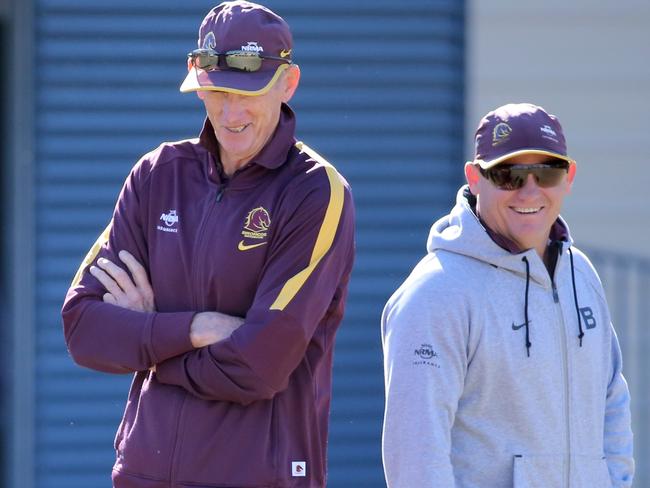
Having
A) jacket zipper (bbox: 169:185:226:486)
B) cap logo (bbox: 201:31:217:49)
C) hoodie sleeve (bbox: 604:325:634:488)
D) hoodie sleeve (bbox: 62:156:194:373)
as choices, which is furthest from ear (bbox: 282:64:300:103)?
hoodie sleeve (bbox: 604:325:634:488)

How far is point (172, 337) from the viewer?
3408 mm

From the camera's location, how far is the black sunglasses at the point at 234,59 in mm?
3479

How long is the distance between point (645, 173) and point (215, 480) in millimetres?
3973

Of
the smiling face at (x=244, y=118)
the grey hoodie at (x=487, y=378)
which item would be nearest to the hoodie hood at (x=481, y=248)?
the grey hoodie at (x=487, y=378)

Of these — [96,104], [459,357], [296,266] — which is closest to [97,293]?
[296,266]

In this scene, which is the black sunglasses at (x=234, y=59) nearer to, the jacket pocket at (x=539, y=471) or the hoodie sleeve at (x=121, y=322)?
the hoodie sleeve at (x=121, y=322)

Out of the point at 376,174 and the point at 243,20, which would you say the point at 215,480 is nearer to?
the point at 243,20

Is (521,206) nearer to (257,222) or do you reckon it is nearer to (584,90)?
(257,222)

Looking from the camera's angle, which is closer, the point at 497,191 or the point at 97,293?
the point at 497,191

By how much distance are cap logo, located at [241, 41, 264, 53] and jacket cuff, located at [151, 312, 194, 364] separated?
763mm

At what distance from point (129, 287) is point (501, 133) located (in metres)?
1.16

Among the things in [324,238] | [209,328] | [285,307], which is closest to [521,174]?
[324,238]

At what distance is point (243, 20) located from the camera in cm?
354

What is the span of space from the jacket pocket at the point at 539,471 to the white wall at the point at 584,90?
3.46 metres
